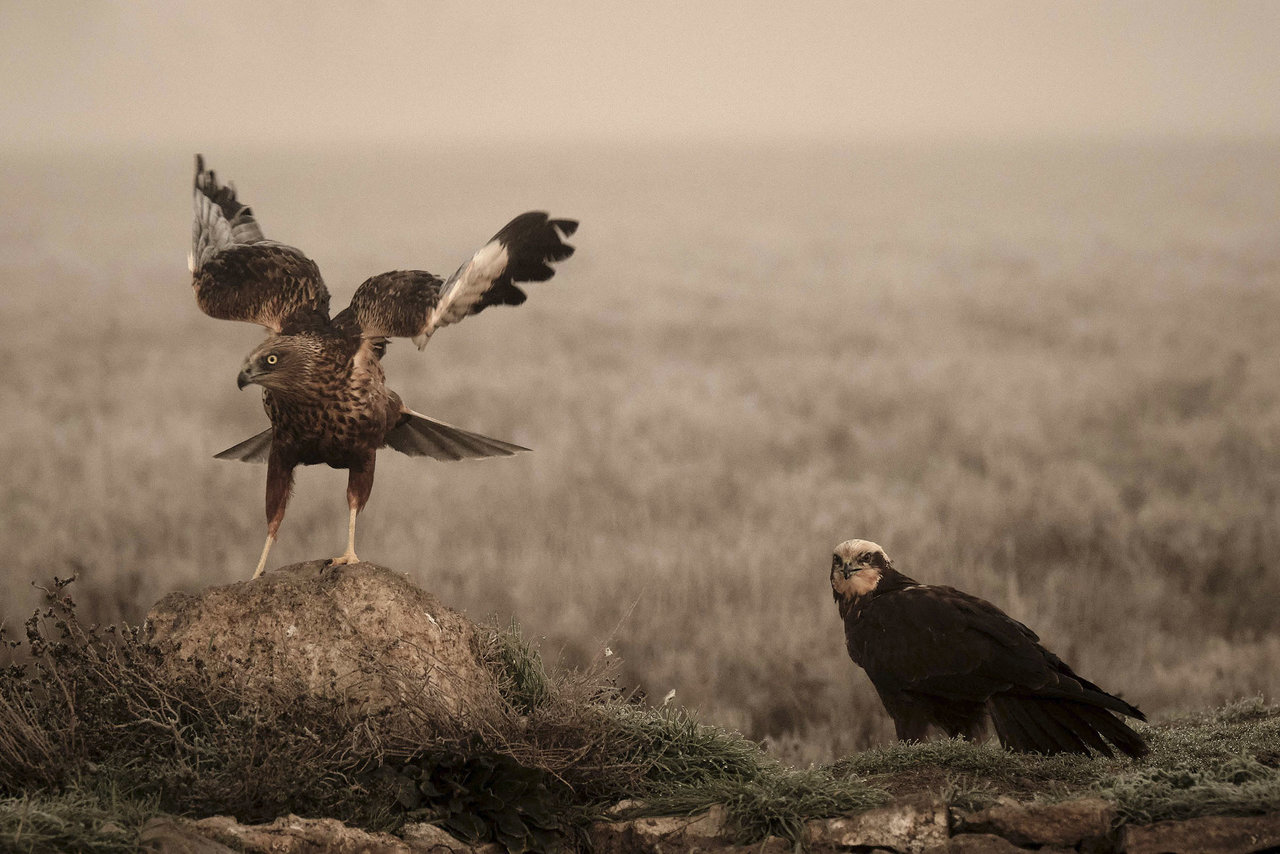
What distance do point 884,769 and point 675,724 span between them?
0.64m

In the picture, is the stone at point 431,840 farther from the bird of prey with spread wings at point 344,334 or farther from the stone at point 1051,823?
the stone at point 1051,823

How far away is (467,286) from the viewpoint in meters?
3.04

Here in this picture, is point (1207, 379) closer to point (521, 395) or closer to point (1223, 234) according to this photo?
point (1223, 234)

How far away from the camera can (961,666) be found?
3182mm

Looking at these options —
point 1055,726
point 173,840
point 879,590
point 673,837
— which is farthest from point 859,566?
point 173,840

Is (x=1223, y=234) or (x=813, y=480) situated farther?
(x=1223, y=234)

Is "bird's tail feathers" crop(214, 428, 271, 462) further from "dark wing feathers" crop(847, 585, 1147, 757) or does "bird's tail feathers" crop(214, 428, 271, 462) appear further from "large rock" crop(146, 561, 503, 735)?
"dark wing feathers" crop(847, 585, 1147, 757)

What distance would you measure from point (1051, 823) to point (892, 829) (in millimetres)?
377

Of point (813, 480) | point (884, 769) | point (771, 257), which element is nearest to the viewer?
point (884, 769)

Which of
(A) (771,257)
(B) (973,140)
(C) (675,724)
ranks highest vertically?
(B) (973,140)

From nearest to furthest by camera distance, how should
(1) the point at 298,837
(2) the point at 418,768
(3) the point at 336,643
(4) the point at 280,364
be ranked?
(1) the point at 298,837 < (2) the point at 418,768 < (4) the point at 280,364 < (3) the point at 336,643

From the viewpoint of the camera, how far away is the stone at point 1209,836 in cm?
239

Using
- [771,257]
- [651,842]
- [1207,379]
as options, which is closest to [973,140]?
[771,257]

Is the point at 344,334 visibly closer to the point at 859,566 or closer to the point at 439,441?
the point at 439,441
